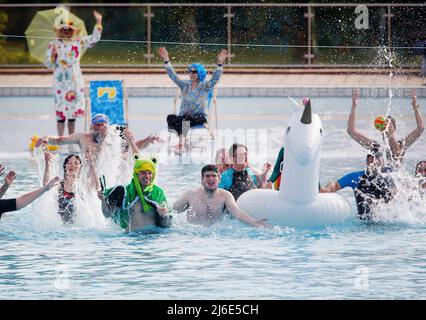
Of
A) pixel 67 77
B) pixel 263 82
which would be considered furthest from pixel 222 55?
pixel 263 82

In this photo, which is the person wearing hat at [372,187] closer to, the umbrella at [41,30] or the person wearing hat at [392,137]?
the person wearing hat at [392,137]

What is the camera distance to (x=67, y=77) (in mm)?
18141

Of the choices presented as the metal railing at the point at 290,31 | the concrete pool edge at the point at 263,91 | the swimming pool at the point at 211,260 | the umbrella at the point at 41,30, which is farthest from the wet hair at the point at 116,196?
the metal railing at the point at 290,31

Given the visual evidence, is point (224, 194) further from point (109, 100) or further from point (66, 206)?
point (109, 100)

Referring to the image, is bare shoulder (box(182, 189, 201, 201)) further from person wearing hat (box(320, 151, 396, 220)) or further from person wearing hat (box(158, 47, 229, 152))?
person wearing hat (box(158, 47, 229, 152))

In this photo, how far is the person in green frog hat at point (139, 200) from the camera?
1148cm

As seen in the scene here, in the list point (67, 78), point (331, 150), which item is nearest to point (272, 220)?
point (331, 150)

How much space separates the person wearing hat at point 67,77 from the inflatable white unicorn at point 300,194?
6582mm

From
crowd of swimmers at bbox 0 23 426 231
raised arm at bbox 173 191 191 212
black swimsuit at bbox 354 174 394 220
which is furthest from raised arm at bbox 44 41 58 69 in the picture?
black swimsuit at bbox 354 174 394 220

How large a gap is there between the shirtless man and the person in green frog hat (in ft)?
0.93

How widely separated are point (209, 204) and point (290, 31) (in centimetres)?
1661
